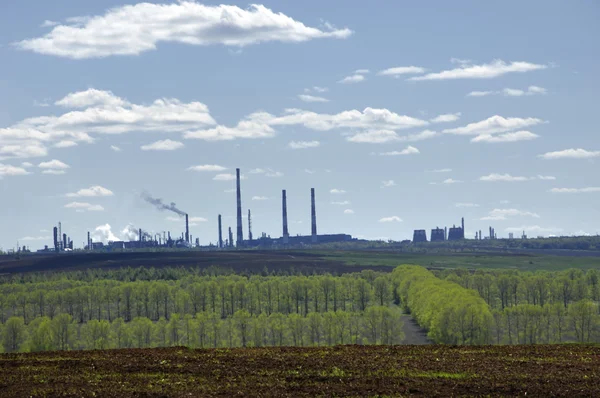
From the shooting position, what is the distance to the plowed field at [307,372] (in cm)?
3712

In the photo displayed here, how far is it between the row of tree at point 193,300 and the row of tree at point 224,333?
41.7m

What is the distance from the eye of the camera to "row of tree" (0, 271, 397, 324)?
179375 mm

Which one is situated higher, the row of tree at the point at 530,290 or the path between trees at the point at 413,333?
the row of tree at the point at 530,290

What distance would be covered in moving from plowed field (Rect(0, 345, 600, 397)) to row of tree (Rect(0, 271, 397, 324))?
127 m

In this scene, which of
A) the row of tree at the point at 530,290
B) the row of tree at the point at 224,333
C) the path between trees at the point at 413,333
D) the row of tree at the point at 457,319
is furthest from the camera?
the row of tree at the point at 530,290

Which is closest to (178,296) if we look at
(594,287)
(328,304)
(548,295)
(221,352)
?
(328,304)

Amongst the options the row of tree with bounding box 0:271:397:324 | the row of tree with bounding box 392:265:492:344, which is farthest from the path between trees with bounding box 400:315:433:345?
the row of tree with bounding box 0:271:397:324

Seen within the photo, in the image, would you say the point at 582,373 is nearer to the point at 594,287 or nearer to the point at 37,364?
the point at 37,364

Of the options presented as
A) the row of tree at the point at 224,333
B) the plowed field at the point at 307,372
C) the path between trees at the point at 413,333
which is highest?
the plowed field at the point at 307,372

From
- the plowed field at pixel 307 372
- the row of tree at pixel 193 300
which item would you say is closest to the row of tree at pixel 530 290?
the row of tree at pixel 193 300

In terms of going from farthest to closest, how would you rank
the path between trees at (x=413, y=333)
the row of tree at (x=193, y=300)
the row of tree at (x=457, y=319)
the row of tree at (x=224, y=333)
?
the row of tree at (x=193, y=300) → the path between trees at (x=413, y=333) → the row of tree at (x=224, y=333) → the row of tree at (x=457, y=319)

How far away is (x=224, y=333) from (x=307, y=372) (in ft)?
311

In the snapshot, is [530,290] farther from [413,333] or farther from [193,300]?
[193,300]

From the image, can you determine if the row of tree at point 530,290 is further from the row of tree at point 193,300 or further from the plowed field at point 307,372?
the plowed field at point 307,372
